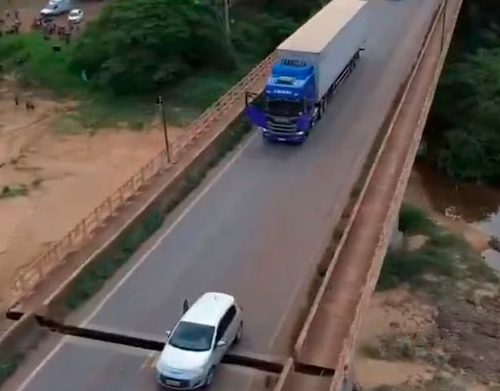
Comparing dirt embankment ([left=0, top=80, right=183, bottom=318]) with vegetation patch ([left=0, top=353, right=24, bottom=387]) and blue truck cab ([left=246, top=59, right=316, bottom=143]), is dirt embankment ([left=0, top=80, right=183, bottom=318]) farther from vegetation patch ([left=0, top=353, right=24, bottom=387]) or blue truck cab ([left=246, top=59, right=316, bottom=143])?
vegetation patch ([left=0, top=353, right=24, bottom=387])

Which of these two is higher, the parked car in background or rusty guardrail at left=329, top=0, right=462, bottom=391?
rusty guardrail at left=329, top=0, right=462, bottom=391

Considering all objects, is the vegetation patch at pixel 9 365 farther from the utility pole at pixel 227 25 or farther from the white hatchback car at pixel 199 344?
the utility pole at pixel 227 25

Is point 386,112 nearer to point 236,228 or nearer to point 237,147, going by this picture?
point 237,147

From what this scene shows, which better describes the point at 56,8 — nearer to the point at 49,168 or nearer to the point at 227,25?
the point at 227,25

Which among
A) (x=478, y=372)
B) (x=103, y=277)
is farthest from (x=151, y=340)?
(x=478, y=372)

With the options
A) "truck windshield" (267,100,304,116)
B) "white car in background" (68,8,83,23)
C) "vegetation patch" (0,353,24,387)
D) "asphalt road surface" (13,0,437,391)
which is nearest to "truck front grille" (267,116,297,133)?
"truck windshield" (267,100,304,116)

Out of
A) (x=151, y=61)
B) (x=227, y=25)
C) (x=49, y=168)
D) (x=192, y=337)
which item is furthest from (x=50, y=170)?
(x=192, y=337)
